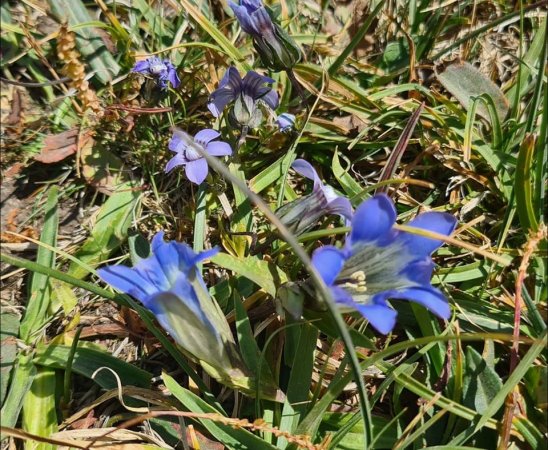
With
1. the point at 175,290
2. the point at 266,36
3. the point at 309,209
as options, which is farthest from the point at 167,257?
the point at 266,36

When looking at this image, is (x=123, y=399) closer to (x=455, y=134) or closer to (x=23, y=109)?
(x=23, y=109)

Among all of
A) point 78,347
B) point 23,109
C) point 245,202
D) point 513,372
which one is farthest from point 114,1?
point 513,372

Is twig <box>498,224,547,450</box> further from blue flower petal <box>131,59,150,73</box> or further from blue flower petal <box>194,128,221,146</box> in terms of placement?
blue flower petal <box>131,59,150,73</box>

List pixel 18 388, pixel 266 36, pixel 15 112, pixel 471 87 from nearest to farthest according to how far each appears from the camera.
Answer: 1. pixel 18 388
2. pixel 266 36
3. pixel 471 87
4. pixel 15 112

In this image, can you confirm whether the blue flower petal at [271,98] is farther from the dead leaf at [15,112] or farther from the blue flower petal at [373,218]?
the dead leaf at [15,112]

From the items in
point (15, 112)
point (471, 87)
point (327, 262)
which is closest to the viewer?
point (327, 262)

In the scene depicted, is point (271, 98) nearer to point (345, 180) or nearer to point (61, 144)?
point (345, 180)

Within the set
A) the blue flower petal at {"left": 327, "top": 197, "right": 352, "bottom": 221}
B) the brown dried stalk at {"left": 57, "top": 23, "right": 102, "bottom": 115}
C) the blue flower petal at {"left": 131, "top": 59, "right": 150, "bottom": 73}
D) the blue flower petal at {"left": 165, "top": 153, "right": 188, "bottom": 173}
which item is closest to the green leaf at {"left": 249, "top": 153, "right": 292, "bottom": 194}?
the blue flower petal at {"left": 165, "top": 153, "right": 188, "bottom": 173}

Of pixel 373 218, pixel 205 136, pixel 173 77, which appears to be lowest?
pixel 373 218
